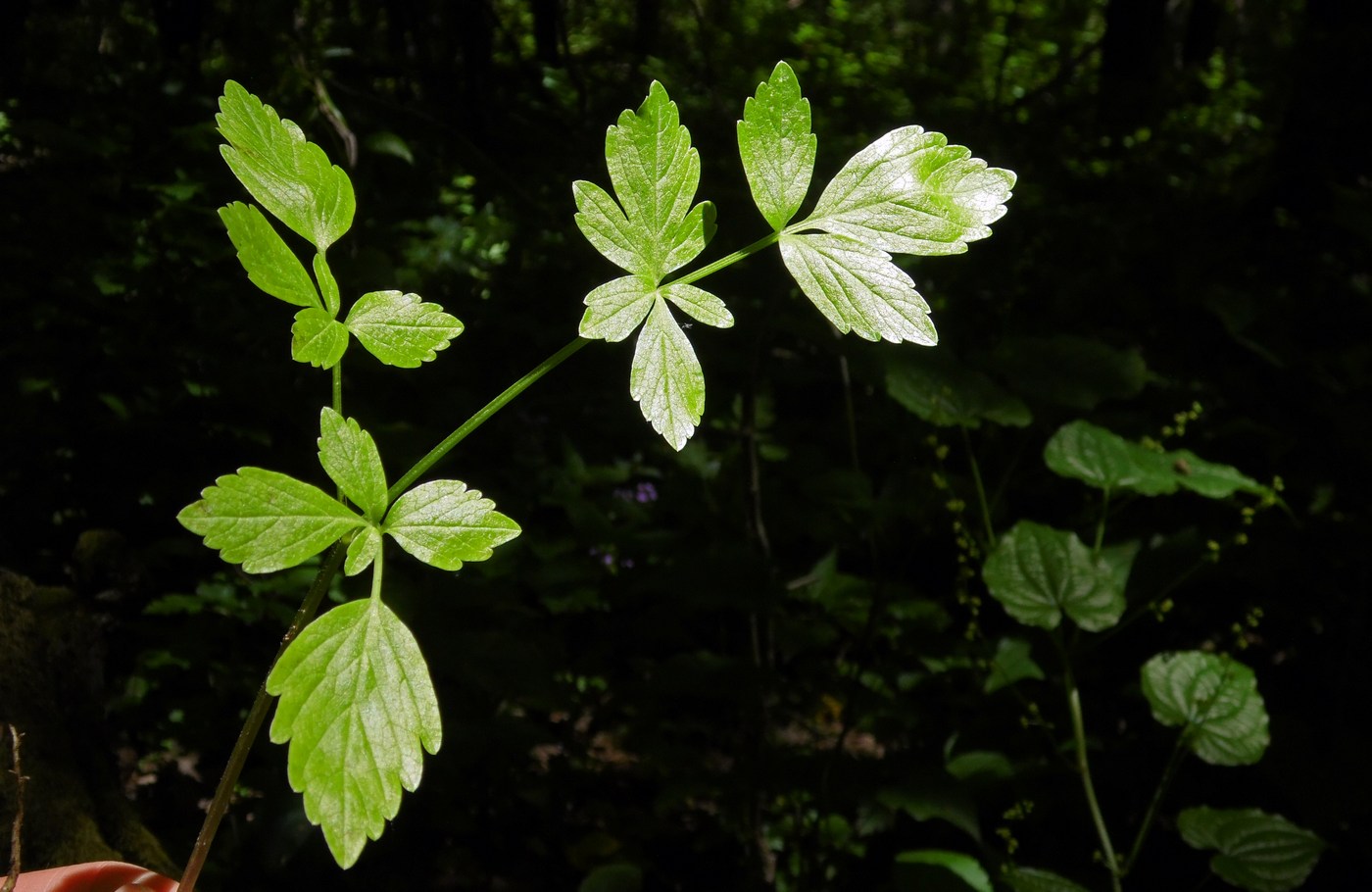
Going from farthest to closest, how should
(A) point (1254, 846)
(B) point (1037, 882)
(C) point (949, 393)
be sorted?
(C) point (949, 393)
(A) point (1254, 846)
(B) point (1037, 882)

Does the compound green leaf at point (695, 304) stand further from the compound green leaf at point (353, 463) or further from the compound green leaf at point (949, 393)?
the compound green leaf at point (949, 393)

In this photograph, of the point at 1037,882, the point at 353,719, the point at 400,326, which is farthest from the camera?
the point at 1037,882

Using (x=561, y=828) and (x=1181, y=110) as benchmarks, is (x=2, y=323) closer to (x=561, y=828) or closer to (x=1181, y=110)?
(x=561, y=828)

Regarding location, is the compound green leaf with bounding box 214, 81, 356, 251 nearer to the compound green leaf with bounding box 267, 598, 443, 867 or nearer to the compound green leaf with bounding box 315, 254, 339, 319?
the compound green leaf with bounding box 315, 254, 339, 319

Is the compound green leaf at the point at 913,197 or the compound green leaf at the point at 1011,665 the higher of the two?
the compound green leaf at the point at 913,197

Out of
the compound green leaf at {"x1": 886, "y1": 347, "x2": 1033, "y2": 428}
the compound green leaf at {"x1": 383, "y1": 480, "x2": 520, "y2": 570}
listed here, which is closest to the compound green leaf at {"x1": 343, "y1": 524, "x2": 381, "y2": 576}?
the compound green leaf at {"x1": 383, "y1": 480, "x2": 520, "y2": 570}

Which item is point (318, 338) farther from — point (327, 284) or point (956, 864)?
point (956, 864)

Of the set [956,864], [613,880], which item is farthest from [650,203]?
[956,864]

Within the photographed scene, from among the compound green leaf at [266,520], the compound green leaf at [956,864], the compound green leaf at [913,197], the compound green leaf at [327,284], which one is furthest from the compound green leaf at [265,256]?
the compound green leaf at [956,864]
